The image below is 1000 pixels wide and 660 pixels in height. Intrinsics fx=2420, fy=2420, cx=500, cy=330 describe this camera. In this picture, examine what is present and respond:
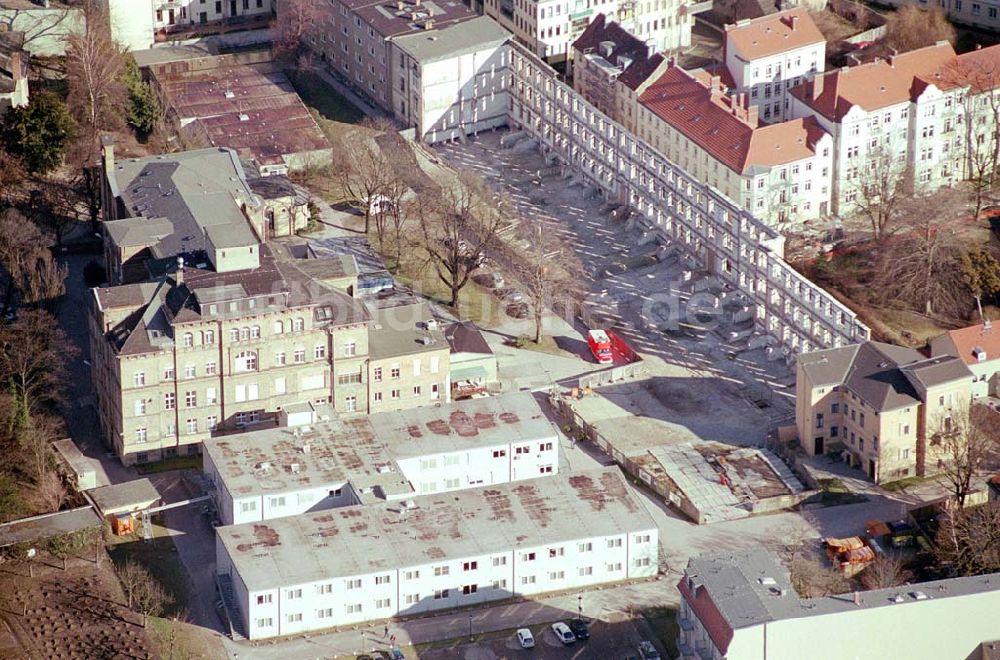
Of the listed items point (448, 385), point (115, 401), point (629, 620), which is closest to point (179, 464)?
point (115, 401)

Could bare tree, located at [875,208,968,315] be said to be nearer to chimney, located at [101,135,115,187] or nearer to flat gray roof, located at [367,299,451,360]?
flat gray roof, located at [367,299,451,360]

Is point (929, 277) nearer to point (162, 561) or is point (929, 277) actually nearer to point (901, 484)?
point (901, 484)

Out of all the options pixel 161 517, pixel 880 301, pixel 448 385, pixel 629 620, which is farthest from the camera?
pixel 880 301

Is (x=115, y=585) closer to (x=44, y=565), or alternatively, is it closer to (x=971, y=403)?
(x=44, y=565)

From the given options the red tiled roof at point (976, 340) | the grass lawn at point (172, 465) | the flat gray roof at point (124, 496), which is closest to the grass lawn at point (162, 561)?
the flat gray roof at point (124, 496)

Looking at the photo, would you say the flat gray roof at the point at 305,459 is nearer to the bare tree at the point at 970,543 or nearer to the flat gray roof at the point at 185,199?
the flat gray roof at the point at 185,199
